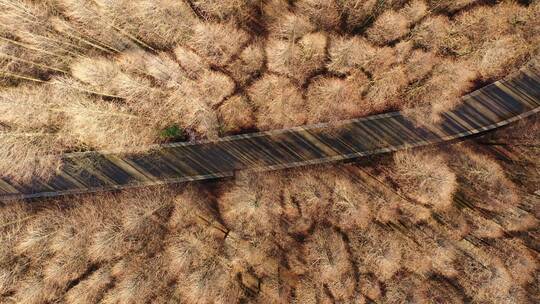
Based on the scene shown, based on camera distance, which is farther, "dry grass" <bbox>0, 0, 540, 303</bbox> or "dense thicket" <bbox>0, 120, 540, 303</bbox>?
"dense thicket" <bbox>0, 120, 540, 303</bbox>

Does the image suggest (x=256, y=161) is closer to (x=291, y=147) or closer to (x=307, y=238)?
(x=291, y=147)

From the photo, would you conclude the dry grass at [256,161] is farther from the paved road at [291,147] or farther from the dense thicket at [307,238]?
the paved road at [291,147]

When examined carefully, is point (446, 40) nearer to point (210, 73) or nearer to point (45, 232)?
point (210, 73)

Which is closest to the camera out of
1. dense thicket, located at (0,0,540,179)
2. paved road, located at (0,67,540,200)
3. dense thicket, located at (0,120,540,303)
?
dense thicket, located at (0,0,540,179)

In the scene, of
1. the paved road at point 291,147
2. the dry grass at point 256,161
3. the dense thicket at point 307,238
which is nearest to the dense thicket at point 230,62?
the dry grass at point 256,161

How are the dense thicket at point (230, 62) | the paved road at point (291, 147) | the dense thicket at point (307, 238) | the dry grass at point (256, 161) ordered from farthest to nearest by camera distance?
1. the paved road at point (291, 147)
2. the dense thicket at point (307, 238)
3. the dry grass at point (256, 161)
4. the dense thicket at point (230, 62)

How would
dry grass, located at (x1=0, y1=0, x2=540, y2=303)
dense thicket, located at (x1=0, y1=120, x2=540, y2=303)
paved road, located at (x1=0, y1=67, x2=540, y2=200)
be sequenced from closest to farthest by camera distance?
1. dry grass, located at (x1=0, y1=0, x2=540, y2=303)
2. dense thicket, located at (x1=0, y1=120, x2=540, y2=303)
3. paved road, located at (x1=0, y1=67, x2=540, y2=200)

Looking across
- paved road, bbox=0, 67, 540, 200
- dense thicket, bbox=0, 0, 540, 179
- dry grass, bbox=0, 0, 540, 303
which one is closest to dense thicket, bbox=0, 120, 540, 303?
dry grass, bbox=0, 0, 540, 303

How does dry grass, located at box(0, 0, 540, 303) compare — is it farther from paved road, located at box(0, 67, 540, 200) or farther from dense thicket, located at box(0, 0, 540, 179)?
paved road, located at box(0, 67, 540, 200)

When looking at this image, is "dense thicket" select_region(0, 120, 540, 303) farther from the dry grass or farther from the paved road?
the paved road
